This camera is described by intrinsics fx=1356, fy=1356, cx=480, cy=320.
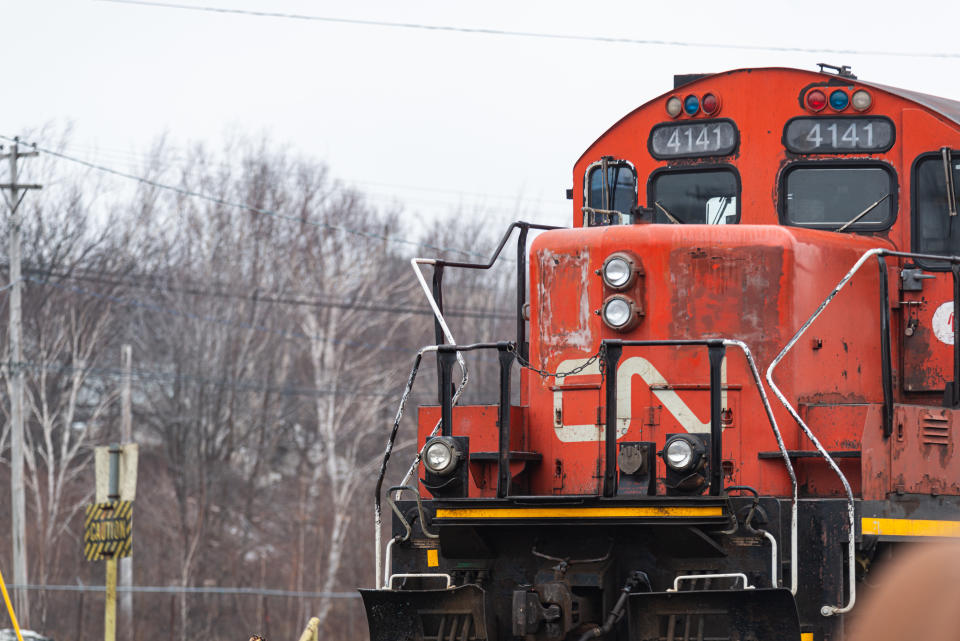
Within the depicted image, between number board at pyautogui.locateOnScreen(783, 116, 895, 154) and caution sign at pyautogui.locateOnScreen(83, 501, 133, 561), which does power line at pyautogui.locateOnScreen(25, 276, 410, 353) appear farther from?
number board at pyautogui.locateOnScreen(783, 116, 895, 154)

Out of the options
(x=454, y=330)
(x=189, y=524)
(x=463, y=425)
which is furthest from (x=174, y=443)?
(x=463, y=425)

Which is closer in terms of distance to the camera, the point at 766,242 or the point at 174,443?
the point at 766,242

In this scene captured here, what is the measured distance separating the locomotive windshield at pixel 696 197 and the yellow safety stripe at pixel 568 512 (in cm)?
243

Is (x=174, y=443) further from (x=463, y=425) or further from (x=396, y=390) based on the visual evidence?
(x=463, y=425)

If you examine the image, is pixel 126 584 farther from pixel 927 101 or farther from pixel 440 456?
pixel 927 101

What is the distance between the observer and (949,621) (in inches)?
291

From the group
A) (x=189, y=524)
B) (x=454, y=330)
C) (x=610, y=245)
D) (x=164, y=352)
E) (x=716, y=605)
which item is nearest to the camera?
(x=716, y=605)

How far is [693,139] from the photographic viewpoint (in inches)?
352

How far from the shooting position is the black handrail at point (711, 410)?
7133 millimetres

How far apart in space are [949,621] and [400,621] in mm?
3015

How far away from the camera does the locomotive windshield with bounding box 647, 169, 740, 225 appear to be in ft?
28.9

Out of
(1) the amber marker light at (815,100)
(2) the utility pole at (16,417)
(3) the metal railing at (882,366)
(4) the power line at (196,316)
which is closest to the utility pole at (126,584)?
(2) the utility pole at (16,417)

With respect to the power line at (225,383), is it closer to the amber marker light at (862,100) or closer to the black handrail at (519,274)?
the black handrail at (519,274)

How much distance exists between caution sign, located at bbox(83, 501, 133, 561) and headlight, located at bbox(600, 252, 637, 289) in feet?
24.4
